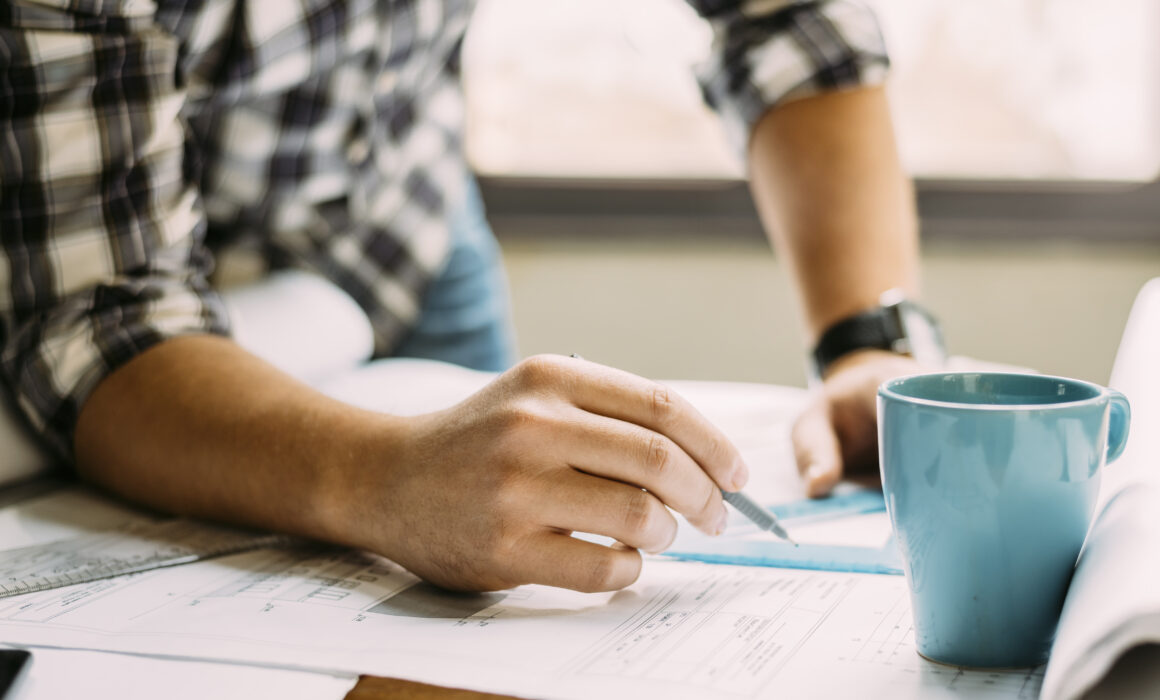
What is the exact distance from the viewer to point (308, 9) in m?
0.76

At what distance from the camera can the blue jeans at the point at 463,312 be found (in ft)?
3.51

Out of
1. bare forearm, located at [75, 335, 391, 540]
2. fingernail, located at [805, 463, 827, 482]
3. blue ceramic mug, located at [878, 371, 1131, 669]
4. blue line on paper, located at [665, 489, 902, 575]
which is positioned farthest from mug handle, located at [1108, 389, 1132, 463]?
bare forearm, located at [75, 335, 391, 540]

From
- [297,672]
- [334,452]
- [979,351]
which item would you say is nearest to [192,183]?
A: [334,452]

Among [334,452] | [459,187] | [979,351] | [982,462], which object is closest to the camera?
[982,462]

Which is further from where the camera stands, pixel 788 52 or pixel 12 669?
pixel 788 52

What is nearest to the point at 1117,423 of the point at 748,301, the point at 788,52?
the point at 788,52

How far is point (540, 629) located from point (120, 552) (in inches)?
9.9

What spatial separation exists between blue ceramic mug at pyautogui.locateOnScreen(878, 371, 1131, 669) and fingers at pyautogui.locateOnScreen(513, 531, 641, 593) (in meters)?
0.13

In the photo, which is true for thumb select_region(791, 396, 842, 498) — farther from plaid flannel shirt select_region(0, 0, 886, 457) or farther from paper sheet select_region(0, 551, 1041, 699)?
plaid flannel shirt select_region(0, 0, 886, 457)

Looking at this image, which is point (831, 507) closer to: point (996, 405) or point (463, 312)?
point (996, 405)

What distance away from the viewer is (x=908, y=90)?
1.77m

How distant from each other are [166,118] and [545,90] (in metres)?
1.38

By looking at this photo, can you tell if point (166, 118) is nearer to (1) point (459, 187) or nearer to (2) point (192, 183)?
(2) point (192, 183)

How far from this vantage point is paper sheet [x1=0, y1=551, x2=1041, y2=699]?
387 mm
